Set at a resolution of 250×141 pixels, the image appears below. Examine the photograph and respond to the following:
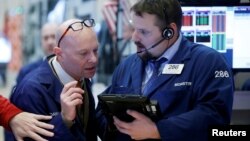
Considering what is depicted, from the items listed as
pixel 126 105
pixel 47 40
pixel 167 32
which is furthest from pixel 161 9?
pixel 47 40

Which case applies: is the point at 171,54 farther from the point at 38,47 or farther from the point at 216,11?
the point at 38,47

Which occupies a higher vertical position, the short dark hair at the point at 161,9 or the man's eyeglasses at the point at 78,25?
the short dark hair at the point at 161,9

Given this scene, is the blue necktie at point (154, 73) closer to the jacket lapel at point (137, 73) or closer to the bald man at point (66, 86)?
the jacket lapel at point (137, 73)

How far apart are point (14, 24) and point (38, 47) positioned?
0.98 ft

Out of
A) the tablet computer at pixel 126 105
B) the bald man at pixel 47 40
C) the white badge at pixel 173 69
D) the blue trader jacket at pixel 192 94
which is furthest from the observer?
the bald man at pixel 47 40

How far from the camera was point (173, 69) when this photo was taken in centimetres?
191

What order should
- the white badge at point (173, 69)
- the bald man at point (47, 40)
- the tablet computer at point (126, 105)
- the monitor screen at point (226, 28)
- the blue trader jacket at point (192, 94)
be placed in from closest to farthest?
the tablet computer at point (126, 105) → the blue trader jacket at point (192, 94) → the white badge at point (173, 69) → the monitor screen at point (226, 28) → the bald man at point (47, 40)

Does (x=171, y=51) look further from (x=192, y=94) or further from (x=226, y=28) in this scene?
(x=226, y=28)

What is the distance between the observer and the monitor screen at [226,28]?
8.30 feet

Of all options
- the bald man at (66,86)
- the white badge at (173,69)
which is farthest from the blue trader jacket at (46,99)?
the white badge at (173,69)

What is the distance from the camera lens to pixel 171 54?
1.98 meters

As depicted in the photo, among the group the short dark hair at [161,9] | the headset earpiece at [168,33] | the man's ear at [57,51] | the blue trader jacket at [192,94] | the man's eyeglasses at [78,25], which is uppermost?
the short dark hair at [161,9]

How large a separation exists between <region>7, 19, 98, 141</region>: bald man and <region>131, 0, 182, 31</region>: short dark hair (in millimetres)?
233

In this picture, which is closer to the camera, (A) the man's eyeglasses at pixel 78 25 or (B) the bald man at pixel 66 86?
(B) the bald man at pixel 66 86
